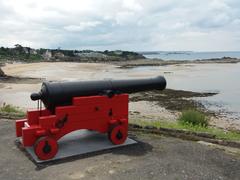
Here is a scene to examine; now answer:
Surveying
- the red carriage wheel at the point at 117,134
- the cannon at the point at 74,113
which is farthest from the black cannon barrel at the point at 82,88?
the red carriage wheel at the point at 117,134

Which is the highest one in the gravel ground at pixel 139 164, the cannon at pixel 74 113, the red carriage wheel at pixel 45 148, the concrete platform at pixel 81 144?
the cannon at pixel 74 113

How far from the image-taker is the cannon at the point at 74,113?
5539 mm

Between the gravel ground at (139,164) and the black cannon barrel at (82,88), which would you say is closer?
the gravel ground at (139,164)

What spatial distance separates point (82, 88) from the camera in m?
5.99

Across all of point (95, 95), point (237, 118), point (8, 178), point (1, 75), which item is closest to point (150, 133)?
point (95, 95)

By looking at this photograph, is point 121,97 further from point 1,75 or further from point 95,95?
point 1,75

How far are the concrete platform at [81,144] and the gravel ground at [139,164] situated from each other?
0.15 m

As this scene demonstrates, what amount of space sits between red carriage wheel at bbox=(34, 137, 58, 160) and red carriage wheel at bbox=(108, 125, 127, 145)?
1.03 meters

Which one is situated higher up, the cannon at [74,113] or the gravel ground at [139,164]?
the cannon at [74,113]

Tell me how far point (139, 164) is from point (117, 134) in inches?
40.8

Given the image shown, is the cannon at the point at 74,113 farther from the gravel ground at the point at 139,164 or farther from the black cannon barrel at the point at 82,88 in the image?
the gravel ground at the point at 139,164

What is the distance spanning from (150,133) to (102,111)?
137 cm

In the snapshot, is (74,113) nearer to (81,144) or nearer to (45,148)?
(81,144)

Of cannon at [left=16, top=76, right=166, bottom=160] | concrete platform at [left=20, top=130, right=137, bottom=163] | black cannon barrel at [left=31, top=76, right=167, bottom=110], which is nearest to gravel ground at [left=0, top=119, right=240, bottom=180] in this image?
concrete platform at [left=20, top=130, right=137, bottom=163]
